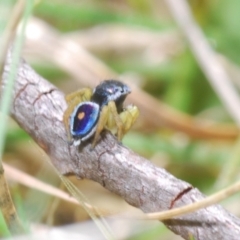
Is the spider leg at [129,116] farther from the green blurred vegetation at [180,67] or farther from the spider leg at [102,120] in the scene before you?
the green blurred vegetation at [180,67]

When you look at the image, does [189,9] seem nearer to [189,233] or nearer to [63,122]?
[63,122]

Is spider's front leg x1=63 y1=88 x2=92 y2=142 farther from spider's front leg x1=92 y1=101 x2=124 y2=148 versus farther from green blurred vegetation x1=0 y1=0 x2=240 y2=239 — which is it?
green blurred vegetation x1=0 y1=0 x2=240 y2=239

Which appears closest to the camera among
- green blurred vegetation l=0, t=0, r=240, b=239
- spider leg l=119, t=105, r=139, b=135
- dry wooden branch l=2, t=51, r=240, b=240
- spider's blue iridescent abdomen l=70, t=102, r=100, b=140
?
dry wooden branch l=2, t=51, r=240, b=240

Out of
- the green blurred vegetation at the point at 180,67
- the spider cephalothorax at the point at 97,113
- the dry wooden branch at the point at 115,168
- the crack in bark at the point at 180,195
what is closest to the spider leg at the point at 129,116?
the spider cephalothorax at the point at 97,113

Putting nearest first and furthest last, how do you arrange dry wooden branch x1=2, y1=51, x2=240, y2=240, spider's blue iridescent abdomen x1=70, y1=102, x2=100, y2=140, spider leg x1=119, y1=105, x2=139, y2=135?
dry wooden branch x1=2, y1=51, x2=240, y2=240 < spider's blue iridescent abdomen x1=70, y1=102, x2=100, y2=140 < spider leg x1=119, y1=105, x2=139, y2=135

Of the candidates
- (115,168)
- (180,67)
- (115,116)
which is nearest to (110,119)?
(115,116)

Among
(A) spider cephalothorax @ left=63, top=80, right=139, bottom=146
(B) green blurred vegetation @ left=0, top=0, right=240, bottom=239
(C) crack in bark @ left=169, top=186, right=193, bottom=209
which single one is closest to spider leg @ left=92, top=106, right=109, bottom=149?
(A) spider cephalothorax @ left=63, top=80, right=139, bottom=146
